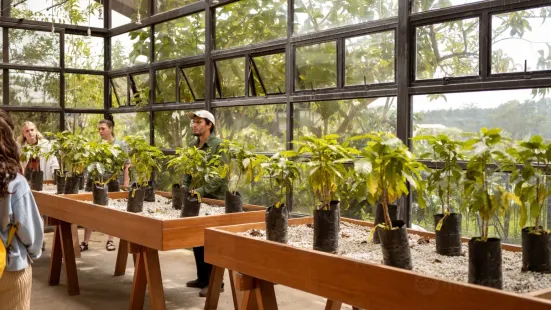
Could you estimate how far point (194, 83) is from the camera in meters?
6.77

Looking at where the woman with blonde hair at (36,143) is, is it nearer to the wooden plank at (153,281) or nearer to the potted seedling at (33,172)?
the potted seedling at (33,172)

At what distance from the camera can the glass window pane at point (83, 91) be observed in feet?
26.5

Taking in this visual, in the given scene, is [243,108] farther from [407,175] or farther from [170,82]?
[407,175]

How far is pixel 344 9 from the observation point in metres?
4.95

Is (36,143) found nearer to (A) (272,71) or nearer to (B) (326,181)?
(A) (272,71)

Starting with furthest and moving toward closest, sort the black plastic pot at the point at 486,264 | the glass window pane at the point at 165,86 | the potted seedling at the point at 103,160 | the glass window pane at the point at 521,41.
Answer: the glass window pane at the point at 165,86, the potted seedling at the point at 103,160, the glass window pane at the point at 521,41, the black plastic pot at the point at 486,264

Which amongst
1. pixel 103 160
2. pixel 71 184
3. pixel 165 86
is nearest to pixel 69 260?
pixel 71 184

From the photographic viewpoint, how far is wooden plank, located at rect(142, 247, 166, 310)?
382cm

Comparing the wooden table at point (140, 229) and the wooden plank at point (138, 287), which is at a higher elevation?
the wooden table at point (140, 229)

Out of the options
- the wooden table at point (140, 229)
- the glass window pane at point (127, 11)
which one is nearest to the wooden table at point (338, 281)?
the wooden table at point (140, 229)

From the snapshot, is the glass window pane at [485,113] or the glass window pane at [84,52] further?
the glass window pane at [84,52]

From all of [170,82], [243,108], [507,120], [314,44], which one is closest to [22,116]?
[170,82]

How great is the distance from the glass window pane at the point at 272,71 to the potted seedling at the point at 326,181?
284 cm

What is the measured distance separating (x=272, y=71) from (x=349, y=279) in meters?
3.68
